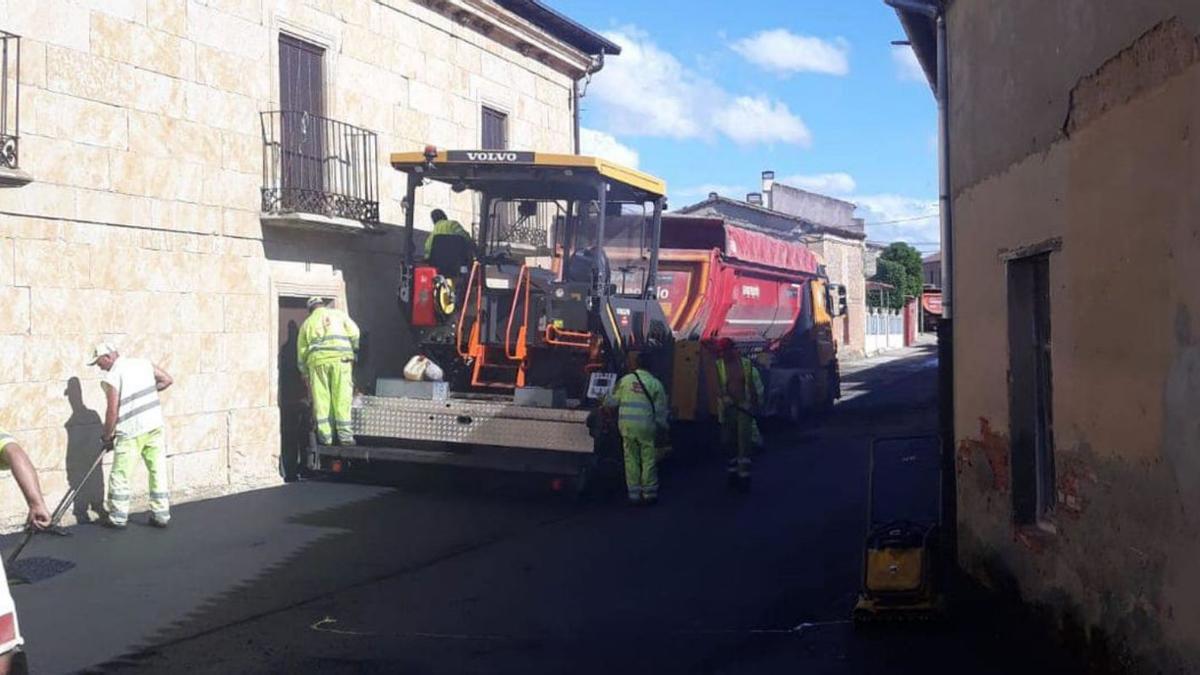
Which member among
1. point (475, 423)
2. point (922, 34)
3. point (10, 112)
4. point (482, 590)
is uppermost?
point (922, 34)

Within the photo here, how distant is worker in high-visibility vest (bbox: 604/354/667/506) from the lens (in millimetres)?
10711

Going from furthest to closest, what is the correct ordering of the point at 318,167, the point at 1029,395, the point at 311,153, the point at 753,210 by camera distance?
the point at 753,210 < the point at 318,167 < the point at 311,153 < the point at 1029,395

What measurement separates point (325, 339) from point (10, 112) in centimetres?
340

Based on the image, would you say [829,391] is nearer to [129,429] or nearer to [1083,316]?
[129,429]

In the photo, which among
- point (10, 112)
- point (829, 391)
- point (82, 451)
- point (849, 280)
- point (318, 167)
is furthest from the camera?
point (849, 280)

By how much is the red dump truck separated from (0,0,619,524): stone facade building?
2.84 m

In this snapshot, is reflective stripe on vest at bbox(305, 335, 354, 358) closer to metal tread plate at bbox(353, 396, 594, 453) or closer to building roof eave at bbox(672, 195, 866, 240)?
metal tread plate at bbox(353, 396, 594, 453)

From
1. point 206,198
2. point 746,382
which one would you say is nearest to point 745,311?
point 746,382

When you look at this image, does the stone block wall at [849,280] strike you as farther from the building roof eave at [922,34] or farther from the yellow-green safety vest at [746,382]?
the building roof eave at [922,34]

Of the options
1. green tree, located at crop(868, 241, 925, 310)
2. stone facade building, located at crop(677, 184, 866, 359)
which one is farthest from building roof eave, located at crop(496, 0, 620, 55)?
green tree, located at crop(868, 241, 925, 310)

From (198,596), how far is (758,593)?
3.46 m

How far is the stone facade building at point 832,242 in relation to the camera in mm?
38406

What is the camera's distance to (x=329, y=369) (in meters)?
11.3

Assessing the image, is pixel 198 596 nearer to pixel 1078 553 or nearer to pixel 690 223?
pixel 1078 553
